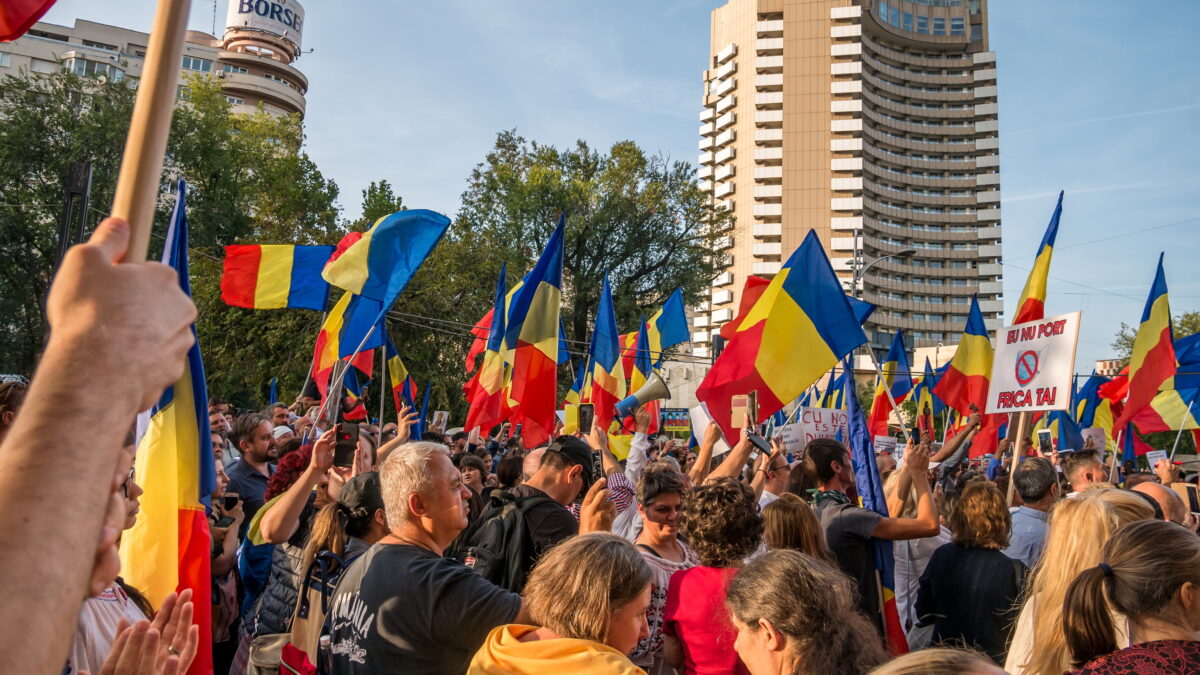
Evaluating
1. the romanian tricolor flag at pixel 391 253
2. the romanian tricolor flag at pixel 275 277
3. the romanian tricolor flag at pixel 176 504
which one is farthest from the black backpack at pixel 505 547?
the romanian tricolor flag at pixel 275 277

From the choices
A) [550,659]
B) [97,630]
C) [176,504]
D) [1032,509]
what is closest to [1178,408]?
[1032,509]

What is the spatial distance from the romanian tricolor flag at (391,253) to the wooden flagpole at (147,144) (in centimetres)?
746

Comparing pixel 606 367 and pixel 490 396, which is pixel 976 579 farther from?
pixel 606 367

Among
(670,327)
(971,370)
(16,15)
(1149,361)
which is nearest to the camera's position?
(16,15)

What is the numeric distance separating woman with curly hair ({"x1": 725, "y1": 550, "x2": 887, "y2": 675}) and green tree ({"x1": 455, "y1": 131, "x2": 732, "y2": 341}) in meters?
33.4

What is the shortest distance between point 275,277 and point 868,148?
3229 inches

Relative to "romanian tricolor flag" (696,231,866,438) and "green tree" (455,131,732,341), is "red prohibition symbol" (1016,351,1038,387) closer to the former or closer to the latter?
"romanian tricolor flag" (696,231,866,438)

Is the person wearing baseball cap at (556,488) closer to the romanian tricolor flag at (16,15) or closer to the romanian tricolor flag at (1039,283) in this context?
the romanian tricolor flag at (16,15)

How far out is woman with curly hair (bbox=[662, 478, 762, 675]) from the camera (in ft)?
11.2

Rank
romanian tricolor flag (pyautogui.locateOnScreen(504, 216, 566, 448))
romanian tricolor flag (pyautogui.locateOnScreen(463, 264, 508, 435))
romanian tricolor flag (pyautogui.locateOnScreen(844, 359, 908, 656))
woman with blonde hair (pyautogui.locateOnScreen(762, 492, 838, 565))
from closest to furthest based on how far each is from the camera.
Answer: woman with blonde hair (pyautogui.locateOnScreen(762, 492, 838, 565)) < romanian tricolor flag (pyautogui.locateOnScreen(844, 359, 908, 656)) < romanian tricolor flag (pyautogui.locateOnScreen(504, 216, 566, 448)) < romanian tricolor flag (pyautogui.locateOnScreen(463, 264, 508, 435))

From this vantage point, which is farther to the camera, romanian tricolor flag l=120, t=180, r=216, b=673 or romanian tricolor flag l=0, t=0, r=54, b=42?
romanian tricolor flag l=120, t=180, r=216, b=673

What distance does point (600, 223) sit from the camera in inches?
1491

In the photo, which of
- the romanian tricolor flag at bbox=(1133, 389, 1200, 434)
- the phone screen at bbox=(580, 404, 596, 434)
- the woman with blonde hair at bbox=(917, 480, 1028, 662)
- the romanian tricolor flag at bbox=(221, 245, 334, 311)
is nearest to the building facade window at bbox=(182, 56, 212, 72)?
the phone screen at bbox=(580, 404, 596, 434)

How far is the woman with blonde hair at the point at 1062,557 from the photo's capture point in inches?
117
